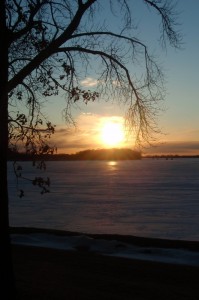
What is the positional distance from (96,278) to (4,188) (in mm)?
4933

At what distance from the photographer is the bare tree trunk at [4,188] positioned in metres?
7.90

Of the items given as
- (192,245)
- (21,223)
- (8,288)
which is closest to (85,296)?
(8,288)

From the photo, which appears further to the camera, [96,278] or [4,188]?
[96,278]

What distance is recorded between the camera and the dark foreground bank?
10.1m

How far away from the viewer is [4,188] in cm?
788

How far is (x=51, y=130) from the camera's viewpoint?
27.6 feet

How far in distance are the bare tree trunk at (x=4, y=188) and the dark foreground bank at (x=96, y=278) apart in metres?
1.37

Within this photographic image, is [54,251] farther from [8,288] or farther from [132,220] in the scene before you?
[132,220]

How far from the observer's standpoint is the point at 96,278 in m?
11.9

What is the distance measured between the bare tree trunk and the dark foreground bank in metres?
1.37

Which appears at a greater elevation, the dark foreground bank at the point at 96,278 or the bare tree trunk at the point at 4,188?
the bare tree trunk at the point at 4,188

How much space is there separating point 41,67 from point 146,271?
6.45 metres

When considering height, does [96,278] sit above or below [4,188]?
below

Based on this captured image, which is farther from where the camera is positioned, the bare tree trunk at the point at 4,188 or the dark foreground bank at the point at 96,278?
the dark foreground bank at the point at 96,278
